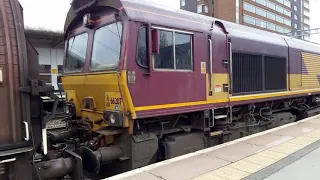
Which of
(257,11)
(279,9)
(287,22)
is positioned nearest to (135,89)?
(257,11)

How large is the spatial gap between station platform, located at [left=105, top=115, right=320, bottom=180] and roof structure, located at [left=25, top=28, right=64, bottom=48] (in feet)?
37.5

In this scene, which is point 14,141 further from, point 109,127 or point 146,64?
point 146,64

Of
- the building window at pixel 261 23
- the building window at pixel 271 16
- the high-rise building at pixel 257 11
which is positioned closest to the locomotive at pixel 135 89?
the high-rise building at pixel 257 11

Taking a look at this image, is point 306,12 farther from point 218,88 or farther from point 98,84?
point 98,84

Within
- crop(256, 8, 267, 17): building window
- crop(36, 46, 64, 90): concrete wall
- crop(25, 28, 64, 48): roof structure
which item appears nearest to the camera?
crop(25, 28, 64, 48): roof structure

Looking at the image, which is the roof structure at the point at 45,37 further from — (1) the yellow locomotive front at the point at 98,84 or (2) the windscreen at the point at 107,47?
(2) the windscreen at the point at 107,47

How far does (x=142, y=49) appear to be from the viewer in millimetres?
4609

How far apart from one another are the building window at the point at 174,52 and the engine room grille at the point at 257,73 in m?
1.81

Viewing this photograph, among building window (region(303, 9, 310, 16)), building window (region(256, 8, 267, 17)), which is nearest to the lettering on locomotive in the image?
building window (region(256, 8, 267, 17))

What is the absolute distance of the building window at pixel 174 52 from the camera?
490 centimetres

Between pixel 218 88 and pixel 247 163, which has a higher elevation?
pixel 218 88

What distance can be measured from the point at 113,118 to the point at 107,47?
1271 mm

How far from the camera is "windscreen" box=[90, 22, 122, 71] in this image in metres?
4.59

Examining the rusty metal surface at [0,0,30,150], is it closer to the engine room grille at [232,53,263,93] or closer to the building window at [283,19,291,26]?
the engine room grille at [232,53,263,93]
